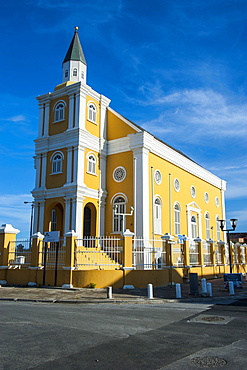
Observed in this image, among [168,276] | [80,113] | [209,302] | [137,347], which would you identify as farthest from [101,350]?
[80,113]

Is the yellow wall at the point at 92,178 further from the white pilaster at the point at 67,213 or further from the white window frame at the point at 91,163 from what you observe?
the white pilaster at the point at 67,213

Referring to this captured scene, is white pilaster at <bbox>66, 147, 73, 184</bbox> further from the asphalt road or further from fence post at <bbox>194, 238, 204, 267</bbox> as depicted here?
the asphalt road

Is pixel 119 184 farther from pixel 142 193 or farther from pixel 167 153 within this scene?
pixel 167 153

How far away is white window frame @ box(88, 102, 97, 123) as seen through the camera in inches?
991

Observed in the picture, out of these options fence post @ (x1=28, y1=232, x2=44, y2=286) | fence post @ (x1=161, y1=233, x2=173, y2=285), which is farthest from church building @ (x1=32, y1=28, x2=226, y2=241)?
fence post @ (x1=28, y1=232, x2=44, y2=286)

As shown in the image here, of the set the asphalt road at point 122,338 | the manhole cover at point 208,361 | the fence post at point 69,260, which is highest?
the fence post at point 69,260

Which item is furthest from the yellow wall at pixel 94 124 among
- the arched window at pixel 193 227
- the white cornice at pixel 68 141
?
the arched window at pixel 193 227

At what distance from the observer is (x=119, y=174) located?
24.8 metres

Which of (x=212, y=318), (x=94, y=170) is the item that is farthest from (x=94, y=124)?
(x=212, y=318)

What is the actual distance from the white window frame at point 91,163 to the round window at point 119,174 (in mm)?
1481

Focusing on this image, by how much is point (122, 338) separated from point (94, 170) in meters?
18.0

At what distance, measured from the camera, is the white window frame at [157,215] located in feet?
80.1

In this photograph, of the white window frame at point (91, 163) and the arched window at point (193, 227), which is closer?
the white window frame at point (91, 163)

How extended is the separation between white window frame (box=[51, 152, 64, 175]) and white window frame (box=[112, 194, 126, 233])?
4232 millimetres
